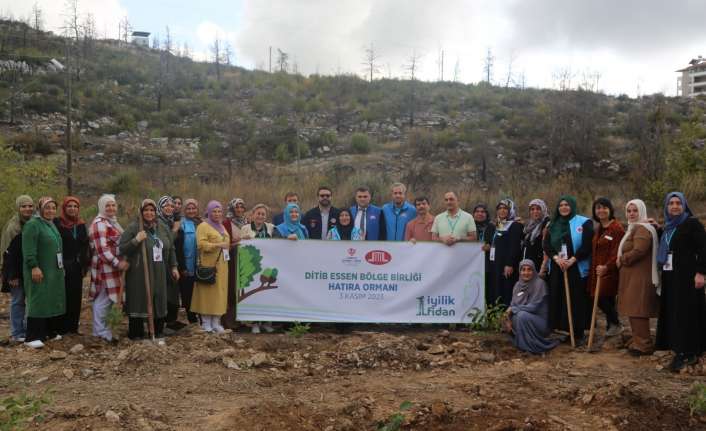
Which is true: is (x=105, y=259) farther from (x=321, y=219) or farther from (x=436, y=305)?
(x=436, y=305)

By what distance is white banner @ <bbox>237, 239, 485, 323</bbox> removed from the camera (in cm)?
778

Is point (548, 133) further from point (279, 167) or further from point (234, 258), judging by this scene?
point (234, 258)

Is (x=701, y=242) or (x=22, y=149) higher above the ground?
(x=22, y=149)

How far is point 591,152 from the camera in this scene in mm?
22766

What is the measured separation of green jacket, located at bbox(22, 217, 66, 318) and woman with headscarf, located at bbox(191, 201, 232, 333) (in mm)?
1576

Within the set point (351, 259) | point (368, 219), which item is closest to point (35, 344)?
point (351, 259)

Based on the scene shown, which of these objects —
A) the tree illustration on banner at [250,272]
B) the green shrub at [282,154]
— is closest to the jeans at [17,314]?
the tree illustration on banner at [250,272]

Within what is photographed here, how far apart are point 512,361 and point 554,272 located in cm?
132

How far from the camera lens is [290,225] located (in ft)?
25.9

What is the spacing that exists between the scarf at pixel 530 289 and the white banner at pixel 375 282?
28.5 inches

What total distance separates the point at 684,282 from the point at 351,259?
12.7ft

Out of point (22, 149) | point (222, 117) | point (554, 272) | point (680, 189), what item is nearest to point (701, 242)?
point (554, 272)

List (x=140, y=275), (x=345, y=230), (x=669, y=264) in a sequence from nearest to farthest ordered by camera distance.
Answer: (x=669, y=264) < (x=140, y=275) < (x=345, y=230)

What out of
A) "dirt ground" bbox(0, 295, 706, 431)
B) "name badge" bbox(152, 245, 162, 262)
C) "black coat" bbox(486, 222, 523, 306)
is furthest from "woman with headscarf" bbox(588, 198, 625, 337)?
"name badge" bbox(152, 245, 162, 262)
